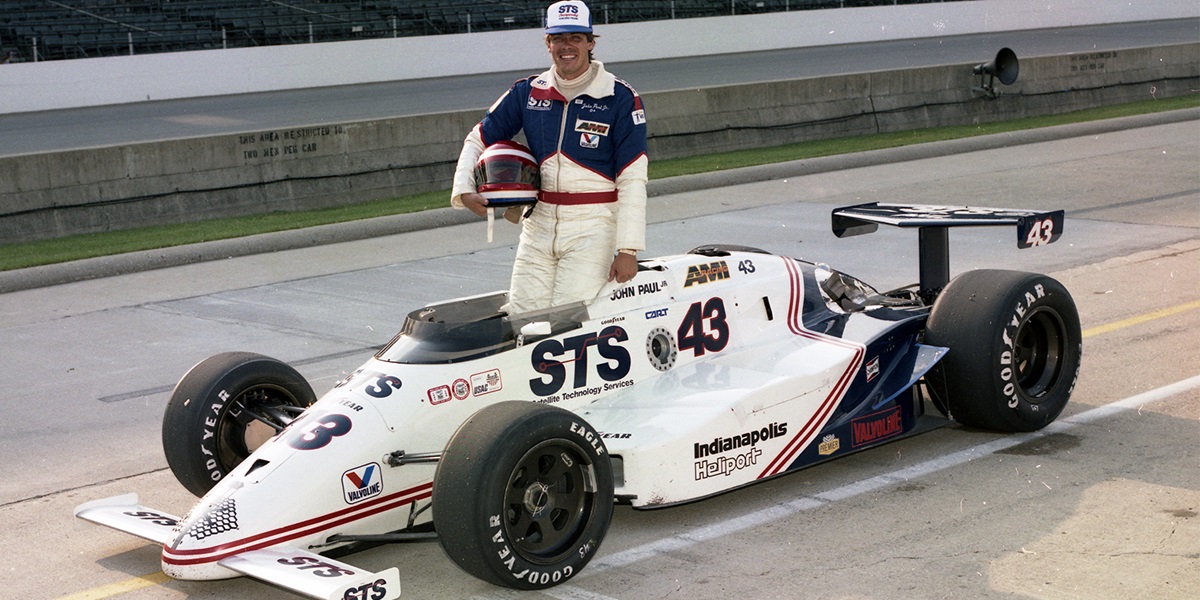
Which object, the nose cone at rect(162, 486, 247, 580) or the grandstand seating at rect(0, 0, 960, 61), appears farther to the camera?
the grandstand seating at rect(0, 0, 960, 61)

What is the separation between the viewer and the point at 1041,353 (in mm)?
7234

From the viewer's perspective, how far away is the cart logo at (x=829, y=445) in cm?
639

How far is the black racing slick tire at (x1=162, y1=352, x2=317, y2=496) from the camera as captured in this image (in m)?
6.19

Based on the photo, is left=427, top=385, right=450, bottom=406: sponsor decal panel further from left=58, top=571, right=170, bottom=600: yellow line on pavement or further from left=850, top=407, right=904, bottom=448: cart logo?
left=850, top=407, right=904, bottom=448: cart logo

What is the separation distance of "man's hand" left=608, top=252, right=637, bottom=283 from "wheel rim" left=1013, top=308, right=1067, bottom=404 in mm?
2130

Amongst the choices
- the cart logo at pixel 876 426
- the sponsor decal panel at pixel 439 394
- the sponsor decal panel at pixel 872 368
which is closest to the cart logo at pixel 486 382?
the sponsor decal panel at pixel 439 394

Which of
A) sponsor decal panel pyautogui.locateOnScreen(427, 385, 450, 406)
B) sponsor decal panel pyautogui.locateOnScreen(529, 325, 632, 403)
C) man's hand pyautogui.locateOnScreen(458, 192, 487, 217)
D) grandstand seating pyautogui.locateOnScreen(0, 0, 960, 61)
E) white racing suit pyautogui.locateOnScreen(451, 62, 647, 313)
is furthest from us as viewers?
grandstand seating pyautogui.locateOnScreen(0, 0, 960, 61)

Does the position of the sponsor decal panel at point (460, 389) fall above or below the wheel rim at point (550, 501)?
above

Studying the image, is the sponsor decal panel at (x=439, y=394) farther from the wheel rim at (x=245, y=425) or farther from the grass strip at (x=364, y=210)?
the grass strip at (x=364, y=210)

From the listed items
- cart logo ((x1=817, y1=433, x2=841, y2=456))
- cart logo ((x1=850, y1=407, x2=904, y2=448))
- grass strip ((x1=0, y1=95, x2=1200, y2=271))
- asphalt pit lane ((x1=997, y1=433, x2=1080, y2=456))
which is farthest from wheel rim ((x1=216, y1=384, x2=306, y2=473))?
grass strip ((x1=0, y1=95, x2=1200, y2=271))

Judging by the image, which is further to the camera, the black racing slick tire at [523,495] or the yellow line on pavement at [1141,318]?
the yellow line on pavement at [1141,318]

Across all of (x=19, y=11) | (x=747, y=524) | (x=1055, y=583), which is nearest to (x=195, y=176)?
(x=747, y=524)

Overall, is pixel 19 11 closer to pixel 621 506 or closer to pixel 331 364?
pixel 331 364

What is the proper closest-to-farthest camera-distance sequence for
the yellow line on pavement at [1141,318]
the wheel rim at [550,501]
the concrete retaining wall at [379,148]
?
1. the wheel rim at [550,501]
2. the yellow line on pavement at [1141,318]
3. the concrete retaining wall at [379,148]
